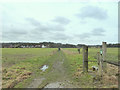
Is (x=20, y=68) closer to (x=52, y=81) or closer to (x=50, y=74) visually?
(x=50, y=74)

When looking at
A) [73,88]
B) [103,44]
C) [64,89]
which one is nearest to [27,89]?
[64,89]

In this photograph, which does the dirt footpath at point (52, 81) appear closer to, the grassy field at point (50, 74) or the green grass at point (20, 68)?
the grassy field at point (50, 74)

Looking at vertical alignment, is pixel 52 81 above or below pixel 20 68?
above

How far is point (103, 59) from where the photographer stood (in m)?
4.78

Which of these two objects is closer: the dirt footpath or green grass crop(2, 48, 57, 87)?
the dirt footpath

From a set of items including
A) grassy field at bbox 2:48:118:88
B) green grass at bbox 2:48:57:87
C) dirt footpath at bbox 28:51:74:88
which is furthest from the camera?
green grass at bbox 2:48:57:87

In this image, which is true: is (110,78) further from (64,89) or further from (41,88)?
(41,88)

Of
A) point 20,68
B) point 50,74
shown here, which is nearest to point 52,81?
point 50,74

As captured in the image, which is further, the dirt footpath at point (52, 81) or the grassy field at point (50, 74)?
the grassy field at point (50, 74)

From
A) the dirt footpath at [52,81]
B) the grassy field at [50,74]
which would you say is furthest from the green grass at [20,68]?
the dirt footpath at [52,81]

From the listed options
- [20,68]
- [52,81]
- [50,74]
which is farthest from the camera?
[20,68]

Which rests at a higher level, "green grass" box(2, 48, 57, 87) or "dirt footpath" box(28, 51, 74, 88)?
"dirt footpath" box(28, 51, 74, 88)

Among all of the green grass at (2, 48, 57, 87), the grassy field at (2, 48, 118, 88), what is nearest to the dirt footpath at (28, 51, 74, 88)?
the grassy field at (2, 48, 118, 88)

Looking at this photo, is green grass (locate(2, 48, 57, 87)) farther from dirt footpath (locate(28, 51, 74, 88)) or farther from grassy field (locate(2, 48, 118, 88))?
dirt footpath (locate(28, 51, 74, 88))
